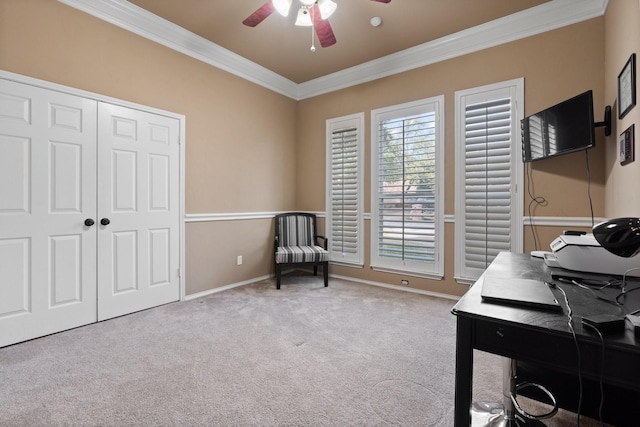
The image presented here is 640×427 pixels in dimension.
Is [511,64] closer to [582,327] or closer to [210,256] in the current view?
[582,327]

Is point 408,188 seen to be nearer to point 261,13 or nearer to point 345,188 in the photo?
point 345,188

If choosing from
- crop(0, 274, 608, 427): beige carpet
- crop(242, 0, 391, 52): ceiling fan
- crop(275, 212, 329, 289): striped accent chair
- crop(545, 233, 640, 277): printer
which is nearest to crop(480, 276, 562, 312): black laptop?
crop(545, 233, 640, 277): printer

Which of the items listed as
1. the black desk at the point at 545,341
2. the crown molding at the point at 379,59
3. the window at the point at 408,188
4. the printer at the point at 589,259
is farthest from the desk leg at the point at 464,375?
the crown molding at the point at 379,59

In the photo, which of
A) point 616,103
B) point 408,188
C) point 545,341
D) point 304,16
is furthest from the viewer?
point 408,188

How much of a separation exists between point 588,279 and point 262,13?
2.70 meters

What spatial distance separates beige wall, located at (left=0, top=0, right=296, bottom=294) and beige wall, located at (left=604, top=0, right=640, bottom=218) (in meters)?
3.66

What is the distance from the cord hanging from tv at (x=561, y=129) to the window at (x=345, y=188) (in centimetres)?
193

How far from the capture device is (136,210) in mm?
3127

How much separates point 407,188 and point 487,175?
891mm

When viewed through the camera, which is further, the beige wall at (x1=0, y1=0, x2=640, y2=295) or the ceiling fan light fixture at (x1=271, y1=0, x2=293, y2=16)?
the beige wall at (x1=0, y1=0, x2=640, y2=295)

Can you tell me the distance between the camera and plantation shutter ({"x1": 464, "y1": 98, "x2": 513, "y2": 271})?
10.5ft

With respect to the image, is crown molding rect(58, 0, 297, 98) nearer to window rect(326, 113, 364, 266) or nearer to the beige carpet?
window rect(326, 113, 364, 266)

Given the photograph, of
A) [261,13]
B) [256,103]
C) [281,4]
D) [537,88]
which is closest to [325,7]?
[281,4]

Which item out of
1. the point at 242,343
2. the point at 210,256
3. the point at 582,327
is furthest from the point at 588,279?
the point at 210,256
